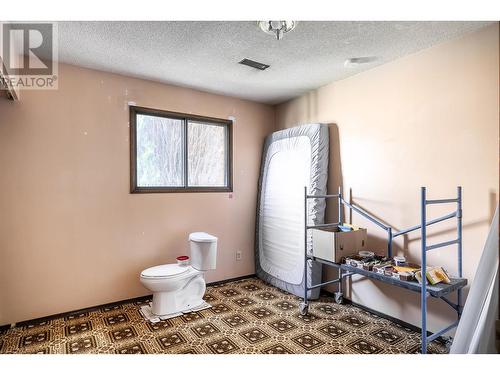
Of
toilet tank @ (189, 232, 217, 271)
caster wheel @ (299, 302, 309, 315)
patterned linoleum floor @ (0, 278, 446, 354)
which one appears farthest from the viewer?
toilet tank @ (189, 232, 217, 271)

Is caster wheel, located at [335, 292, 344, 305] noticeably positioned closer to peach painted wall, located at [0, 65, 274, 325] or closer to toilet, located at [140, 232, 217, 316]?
toilet, located at [140, 232, 217, 316]

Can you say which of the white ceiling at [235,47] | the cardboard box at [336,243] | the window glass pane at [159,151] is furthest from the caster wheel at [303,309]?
the white ceiling at [235,47]

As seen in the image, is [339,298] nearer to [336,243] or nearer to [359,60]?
[336,243]

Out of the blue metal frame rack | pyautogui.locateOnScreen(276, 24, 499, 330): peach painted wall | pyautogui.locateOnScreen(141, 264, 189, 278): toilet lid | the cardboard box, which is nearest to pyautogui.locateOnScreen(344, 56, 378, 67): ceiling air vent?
pyautogui.locateOnScreen(276, 24, 499, 330): peach painted wall

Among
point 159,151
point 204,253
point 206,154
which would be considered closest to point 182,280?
point 204,253

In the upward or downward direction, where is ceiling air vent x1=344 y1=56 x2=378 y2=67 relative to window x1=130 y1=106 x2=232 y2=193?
upward

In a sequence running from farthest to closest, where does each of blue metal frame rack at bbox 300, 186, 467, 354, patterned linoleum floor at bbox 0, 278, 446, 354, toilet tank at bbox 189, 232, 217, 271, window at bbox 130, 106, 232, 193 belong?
1. window at bbox 130, 106, 232, 193
2. toilet tank at bbox 189, 232, 217, 271
3. patterned linoleum floor at bbox 0, 278, 446, 354
4. blue metal frame rack at bbox 300, 186, 467, 354

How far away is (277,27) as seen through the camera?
73.7 inches

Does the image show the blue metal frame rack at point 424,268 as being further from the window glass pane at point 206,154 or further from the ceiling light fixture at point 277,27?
the window glass pane at point 206,154

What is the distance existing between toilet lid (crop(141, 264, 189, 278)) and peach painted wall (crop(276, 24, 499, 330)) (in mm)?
1661

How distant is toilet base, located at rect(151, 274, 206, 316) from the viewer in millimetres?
2572

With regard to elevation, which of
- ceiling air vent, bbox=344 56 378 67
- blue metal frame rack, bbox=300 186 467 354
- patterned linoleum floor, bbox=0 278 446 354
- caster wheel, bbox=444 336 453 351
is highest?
ceiling air vent, bbox=344 56 378 67

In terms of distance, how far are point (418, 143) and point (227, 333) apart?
7.08 feet
